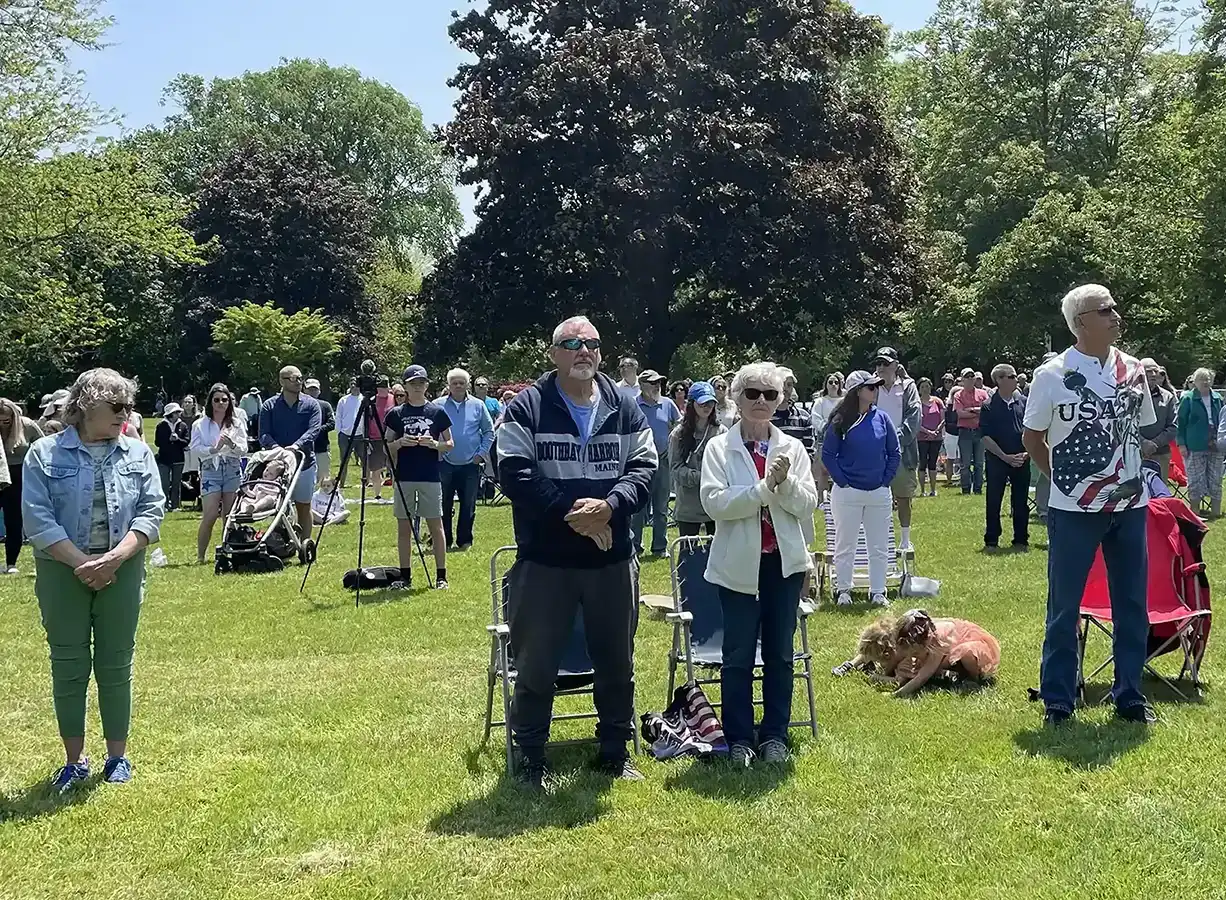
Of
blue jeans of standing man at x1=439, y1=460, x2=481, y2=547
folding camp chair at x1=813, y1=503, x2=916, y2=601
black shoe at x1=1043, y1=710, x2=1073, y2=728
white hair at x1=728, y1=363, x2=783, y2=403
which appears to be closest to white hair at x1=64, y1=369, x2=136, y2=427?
white hair at x1=728, y1=363, x2=783, y2=403

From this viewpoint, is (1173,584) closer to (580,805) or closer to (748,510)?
(748,510)

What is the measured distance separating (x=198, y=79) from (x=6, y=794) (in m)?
59.1

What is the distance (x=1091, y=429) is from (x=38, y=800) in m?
5.17

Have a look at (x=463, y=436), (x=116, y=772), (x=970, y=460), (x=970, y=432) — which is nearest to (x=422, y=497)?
(x=463, y=436)

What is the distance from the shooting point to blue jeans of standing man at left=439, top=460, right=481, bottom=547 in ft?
40.1

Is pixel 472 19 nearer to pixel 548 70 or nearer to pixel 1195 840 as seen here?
pixel 548 70

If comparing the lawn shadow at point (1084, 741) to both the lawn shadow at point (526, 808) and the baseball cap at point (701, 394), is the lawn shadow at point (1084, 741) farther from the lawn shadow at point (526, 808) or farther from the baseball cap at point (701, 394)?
the baseball cap at point (701, 394)

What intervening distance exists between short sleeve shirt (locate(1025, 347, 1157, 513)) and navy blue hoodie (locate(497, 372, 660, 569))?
2116mm

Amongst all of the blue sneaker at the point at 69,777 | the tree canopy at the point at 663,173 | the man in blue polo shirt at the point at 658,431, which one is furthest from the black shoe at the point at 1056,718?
the tree canopy at the point at 663,173

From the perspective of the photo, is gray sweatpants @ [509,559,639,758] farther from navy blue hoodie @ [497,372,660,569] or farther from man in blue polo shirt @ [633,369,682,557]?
man in blue polo shirt @ [633,369,682,557]

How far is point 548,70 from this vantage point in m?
27.1

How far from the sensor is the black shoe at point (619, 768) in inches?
214

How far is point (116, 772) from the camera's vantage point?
18.2ft

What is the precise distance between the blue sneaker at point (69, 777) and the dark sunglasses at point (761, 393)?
11.5 feet
